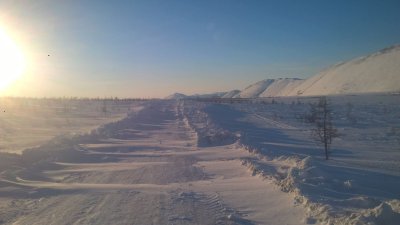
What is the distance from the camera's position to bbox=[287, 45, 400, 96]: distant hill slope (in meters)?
123

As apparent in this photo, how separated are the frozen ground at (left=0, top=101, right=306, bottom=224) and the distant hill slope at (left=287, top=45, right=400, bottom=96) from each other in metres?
108

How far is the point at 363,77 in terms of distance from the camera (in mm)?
135125

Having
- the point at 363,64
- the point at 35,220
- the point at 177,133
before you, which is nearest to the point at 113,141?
the point at 177,133

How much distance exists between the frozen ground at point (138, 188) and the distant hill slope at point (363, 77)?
108 metres

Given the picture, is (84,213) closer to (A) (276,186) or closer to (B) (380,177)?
(A) (276,186)

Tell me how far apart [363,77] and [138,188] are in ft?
442

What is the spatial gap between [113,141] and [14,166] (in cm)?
856

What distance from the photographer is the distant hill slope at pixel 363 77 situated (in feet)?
403

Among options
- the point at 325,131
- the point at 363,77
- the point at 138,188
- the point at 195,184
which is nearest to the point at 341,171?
the point at 325,131

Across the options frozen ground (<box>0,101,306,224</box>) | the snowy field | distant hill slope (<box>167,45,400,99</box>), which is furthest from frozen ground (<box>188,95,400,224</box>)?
distant hill slope (<box>167,45,400,99</box>)

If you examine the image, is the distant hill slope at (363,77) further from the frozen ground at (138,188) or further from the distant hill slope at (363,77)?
the frozen ground at (138,188)

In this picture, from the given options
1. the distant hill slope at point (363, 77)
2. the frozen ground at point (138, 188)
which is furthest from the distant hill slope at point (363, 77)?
the frozen ground at point (138, 188)

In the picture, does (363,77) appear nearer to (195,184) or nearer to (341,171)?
(341,171)

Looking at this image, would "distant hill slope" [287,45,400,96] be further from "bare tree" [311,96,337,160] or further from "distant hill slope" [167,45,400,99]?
"bare tree" [311,96,337,160]
